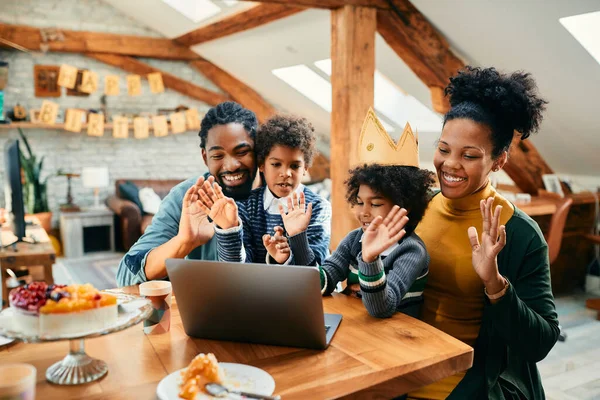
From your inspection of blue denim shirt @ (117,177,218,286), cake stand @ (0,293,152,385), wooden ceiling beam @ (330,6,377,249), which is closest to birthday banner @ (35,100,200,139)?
wooden ceiling beam @ (330,6,377,249)

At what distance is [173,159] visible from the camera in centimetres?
683

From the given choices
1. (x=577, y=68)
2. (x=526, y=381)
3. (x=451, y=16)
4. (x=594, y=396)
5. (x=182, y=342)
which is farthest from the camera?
(x=451, y=16)

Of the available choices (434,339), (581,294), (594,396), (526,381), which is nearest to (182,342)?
(434,339)

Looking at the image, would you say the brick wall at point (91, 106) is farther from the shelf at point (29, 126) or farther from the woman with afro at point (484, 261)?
the woman with afro at point (484, 261)

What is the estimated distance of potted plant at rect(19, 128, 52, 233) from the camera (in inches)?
218

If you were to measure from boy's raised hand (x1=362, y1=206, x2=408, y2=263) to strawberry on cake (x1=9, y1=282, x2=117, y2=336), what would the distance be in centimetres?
59

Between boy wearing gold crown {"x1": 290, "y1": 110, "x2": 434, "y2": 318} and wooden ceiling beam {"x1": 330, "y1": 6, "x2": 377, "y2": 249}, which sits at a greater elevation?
wooden ceiling beam {"x1": 330, "y1": 6, "x2": 377, "y2": 249}

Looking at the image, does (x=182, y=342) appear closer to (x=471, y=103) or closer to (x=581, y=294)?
(x=471, y=103)

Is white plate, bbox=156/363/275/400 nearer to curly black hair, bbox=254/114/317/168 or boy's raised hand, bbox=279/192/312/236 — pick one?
boy's raised hand, bbox=279/192/312/236

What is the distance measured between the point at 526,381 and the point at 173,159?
586 centimetres

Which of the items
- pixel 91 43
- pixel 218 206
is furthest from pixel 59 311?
pixel 91 43

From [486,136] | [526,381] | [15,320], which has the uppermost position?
[486,136]

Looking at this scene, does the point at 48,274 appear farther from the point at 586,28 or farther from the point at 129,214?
the point at 586,28

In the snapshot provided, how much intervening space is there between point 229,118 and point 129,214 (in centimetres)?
400
